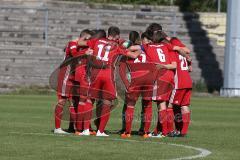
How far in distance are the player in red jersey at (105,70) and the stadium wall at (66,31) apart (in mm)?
20651

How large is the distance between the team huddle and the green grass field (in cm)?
55

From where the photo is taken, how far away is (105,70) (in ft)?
57.3

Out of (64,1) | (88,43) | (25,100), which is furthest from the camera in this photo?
(64,1)

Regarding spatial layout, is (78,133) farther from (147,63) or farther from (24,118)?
(24,118)

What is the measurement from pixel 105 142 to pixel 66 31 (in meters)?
26.3

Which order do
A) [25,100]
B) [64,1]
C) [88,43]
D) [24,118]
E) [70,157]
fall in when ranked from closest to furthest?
[70,157] → [88,43] → [24,118] → [25,100] → [64,1]

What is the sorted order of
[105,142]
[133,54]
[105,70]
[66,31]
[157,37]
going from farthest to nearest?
[66,31], [157,37], [105,70], [133,54], [105,142]

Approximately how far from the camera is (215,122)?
22656mm

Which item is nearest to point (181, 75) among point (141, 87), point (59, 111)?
point (141, 87)

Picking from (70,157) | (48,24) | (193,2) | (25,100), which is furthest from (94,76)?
(193,2)

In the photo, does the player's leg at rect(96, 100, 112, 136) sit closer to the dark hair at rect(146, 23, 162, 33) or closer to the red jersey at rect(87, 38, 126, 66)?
the red jersey at rect(87, 38, 126, 66)

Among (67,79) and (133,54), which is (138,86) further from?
(67,79)

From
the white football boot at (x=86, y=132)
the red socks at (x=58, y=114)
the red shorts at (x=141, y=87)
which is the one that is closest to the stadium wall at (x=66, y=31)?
the red socks at (x=58, y=114)

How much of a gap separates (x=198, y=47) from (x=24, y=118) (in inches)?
809
